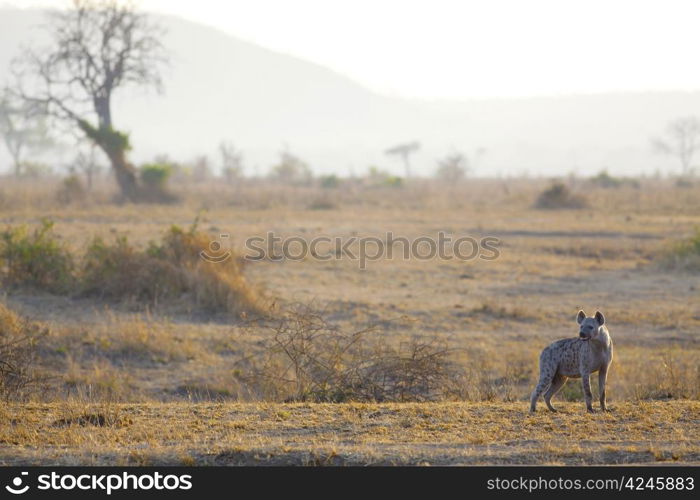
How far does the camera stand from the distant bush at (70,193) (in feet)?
107

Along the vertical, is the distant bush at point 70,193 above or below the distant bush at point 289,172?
below

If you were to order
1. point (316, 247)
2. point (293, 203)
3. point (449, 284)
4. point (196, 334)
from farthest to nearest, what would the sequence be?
point (293, 203), point (316, 247), point (449, 284), point (196, 334)

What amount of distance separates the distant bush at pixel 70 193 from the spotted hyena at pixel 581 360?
27.3 metres

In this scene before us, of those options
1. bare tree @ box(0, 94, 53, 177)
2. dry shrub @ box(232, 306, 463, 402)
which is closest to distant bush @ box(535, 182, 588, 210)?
bare tree @ box(0, 94, 53, 177)

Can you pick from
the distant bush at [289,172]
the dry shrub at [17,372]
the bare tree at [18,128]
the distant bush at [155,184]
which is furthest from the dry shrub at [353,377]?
the distant bush at [289,172]

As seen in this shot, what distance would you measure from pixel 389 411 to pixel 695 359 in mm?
5976

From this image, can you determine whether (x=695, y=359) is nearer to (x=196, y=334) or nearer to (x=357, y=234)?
(x=196, y=334)

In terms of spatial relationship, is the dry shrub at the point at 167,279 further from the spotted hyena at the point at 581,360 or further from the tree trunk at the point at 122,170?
the tree trunk at the point at 122,170

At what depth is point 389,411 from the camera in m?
7.70

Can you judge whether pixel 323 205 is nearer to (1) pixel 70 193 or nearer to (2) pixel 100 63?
(1) pixel 70 193

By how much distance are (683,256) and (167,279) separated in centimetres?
1153

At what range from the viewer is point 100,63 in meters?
38.8
